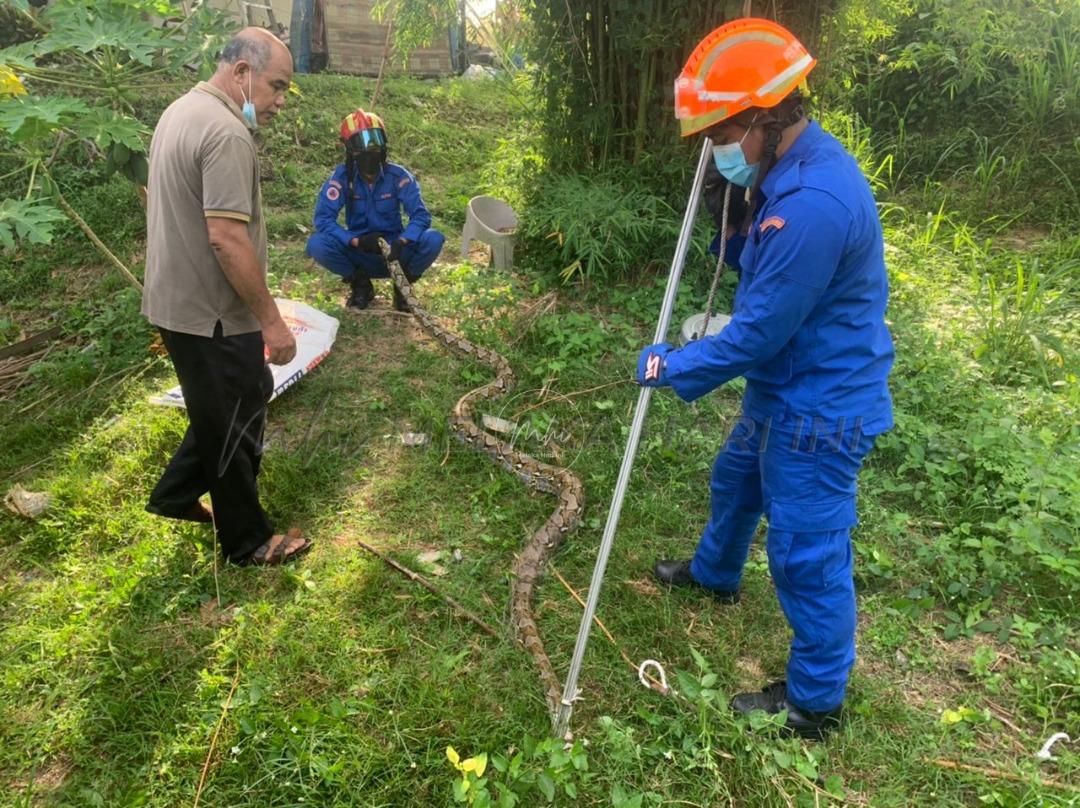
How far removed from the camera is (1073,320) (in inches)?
191

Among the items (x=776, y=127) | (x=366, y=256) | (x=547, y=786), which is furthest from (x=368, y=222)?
(x=547, y=786)

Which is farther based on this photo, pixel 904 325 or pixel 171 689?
pixel 904 325

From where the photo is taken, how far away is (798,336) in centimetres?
217

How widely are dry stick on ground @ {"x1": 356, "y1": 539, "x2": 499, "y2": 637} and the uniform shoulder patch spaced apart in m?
2.00

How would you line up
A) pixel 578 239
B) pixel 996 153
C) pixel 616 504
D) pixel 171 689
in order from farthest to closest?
pixel 996 153 → pixel 578 239 → pixel 171 689 → pixel 616 504

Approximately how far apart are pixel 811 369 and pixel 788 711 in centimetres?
131

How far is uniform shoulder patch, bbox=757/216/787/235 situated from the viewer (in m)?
1.97

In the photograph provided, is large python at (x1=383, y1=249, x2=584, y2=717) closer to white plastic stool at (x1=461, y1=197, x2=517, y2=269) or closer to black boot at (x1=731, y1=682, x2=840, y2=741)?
black boot at (x1=731, y1=682, x2=840, y2=741)

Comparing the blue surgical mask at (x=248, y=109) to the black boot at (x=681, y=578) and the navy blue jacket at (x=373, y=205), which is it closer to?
the navy blue jacket at (x=373, y=205)

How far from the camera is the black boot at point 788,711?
2.51m

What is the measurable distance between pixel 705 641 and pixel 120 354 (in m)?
4.32

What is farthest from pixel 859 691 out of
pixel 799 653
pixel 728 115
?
pixel 728 115

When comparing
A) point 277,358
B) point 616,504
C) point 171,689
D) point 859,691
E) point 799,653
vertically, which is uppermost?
point 277,358

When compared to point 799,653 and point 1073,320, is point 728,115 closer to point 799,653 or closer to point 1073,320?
point 799,653
